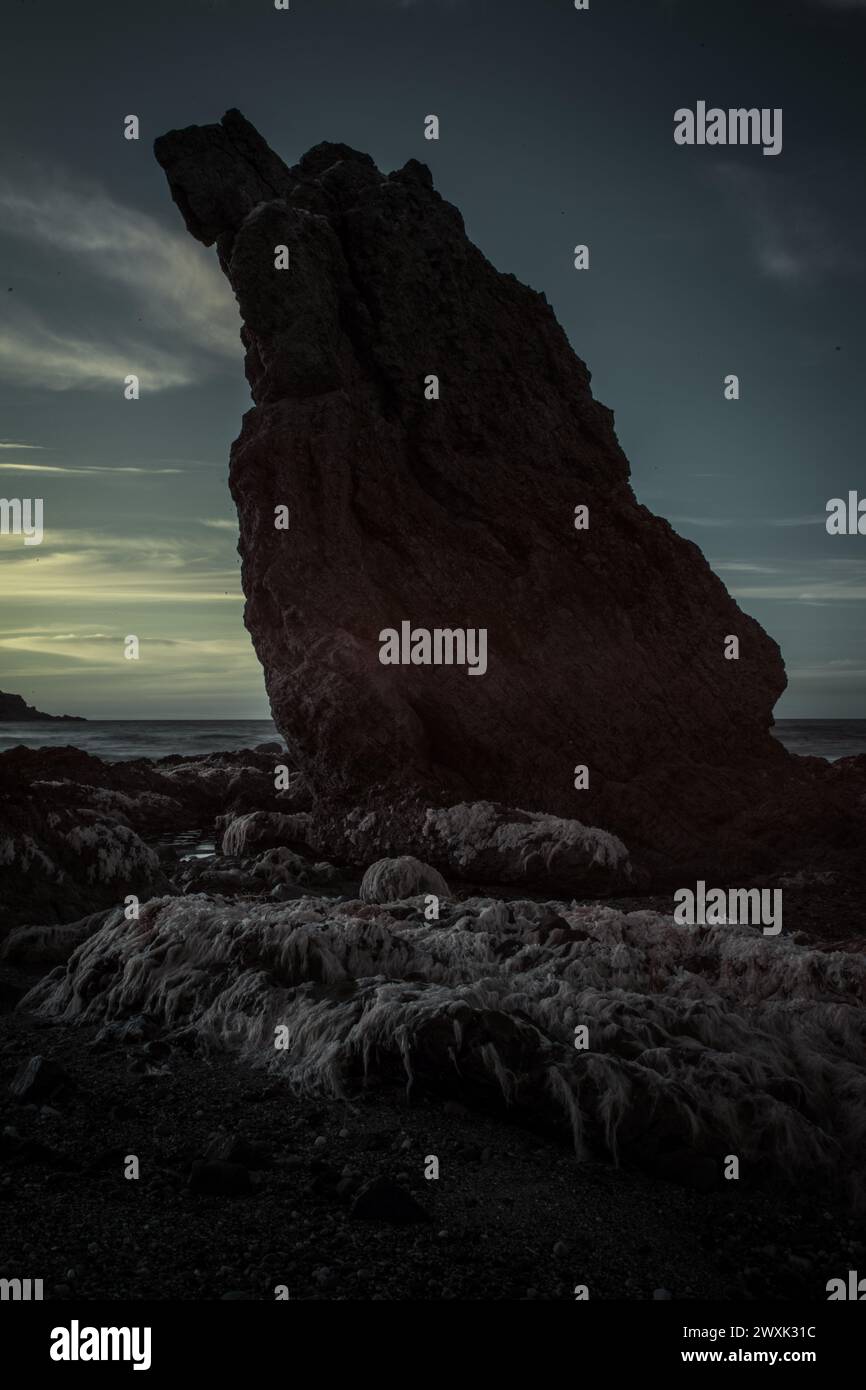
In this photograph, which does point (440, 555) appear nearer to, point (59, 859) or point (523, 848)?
point (523, 848)

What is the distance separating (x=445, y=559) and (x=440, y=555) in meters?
0.11

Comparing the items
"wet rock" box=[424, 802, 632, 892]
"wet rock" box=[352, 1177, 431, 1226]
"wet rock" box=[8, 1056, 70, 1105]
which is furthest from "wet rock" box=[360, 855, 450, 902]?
"wet rock" box=[352, 1177, 431, 1226]

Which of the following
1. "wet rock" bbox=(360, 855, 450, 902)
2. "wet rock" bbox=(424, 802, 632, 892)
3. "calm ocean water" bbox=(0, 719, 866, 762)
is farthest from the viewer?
"calm ocean water" bbox=(0, 719, 866, 762)

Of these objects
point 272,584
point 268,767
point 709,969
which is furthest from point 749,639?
point 268,767

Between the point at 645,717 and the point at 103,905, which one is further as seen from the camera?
the point at 645,717

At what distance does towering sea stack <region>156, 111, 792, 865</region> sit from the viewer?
15.8 meters

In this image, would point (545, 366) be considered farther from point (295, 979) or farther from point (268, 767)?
point (295, 979)

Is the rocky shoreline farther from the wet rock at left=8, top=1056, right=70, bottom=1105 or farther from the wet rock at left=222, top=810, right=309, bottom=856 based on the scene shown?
the wet rock at left=222, top=810, right=309, bottom=856

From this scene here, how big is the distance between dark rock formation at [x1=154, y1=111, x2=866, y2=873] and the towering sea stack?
40mm

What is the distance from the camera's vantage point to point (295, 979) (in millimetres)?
7492

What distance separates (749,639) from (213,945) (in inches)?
491

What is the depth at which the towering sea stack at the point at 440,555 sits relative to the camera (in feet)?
51.8
